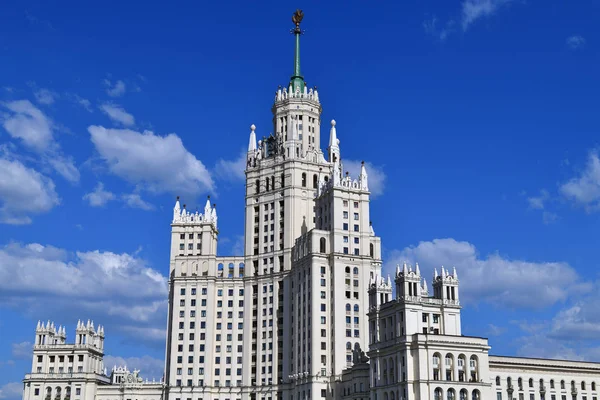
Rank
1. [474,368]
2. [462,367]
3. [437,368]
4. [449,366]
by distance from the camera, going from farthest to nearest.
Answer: [474,368], [462,367], [449,366], [437,368]

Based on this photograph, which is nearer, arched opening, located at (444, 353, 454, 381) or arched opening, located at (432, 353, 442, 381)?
arched opening, located at (432, 353, 442, 381)

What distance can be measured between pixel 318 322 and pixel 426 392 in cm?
4561

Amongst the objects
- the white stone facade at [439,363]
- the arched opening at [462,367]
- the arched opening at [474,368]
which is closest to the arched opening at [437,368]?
the white stone facade at [439,363]

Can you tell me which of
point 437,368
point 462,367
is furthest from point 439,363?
point 462,367

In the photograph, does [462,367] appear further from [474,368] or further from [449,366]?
[449,366]

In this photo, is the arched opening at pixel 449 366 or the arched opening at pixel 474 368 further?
the arched opening at pixel 474 368

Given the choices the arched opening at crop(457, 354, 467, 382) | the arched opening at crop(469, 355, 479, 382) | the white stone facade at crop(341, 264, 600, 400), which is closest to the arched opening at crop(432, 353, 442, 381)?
the white stone facade at crop(341, 264, 600, 400)

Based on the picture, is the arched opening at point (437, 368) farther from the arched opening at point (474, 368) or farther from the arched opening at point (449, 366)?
the arched opening at point (474, 368)

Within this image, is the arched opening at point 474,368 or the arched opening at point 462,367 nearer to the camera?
the arched opening at point 462,367

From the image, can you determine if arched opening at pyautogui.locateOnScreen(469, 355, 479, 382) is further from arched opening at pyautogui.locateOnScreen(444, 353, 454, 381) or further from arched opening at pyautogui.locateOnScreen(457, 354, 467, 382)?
arched opening at pyautogui.locateOnScreen(444, 353, 454, 381)

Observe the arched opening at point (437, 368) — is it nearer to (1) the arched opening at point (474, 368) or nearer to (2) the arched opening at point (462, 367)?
(2) the arched opening at point (462, 367)

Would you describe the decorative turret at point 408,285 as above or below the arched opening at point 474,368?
above

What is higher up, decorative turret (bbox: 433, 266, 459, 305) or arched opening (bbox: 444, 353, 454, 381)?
decorative turret (bbox: 433, 266, 459, 305)

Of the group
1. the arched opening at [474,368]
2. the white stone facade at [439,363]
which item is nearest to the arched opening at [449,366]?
the white stone facade at [439,363]
